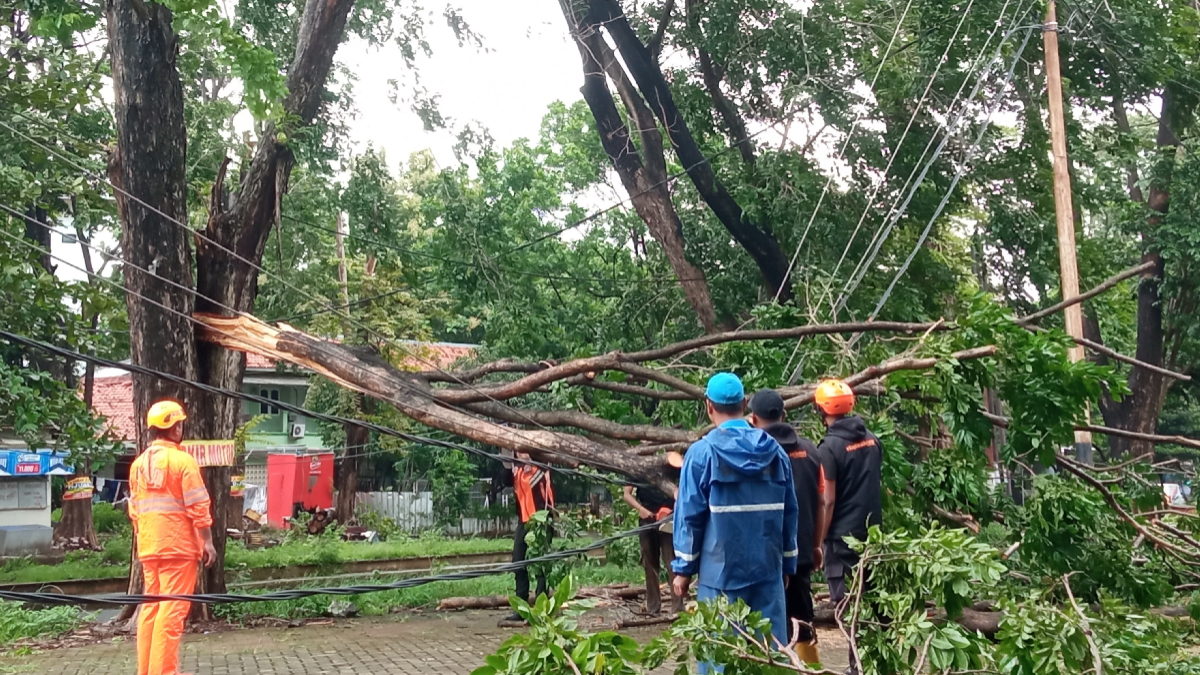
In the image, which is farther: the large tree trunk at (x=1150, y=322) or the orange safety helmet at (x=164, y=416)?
the large tree trunk at (x=1150, y=322)

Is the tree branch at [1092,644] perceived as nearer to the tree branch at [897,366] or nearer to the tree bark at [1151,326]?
the tree branch at [897,366]

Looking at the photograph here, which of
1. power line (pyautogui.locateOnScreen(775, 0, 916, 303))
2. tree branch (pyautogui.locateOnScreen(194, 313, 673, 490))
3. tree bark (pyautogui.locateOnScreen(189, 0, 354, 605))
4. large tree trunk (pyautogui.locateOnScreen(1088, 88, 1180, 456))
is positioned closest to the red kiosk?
tree bark (pyautogui.locateOnScreen(189, 0, 354, 605))

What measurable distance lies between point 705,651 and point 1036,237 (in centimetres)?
1084

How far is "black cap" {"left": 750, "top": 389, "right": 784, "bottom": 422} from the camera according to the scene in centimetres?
504

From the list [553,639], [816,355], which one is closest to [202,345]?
[816,355]

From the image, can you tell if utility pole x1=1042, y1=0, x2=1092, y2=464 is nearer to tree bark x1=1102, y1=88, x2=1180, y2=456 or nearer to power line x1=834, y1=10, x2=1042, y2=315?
power line x1=834, y1=10, x2=1042, y2=315

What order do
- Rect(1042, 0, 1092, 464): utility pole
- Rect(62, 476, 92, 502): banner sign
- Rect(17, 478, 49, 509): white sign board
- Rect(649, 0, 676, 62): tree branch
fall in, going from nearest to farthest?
Rect(1042, 0, 1092, 464): utility pole
Rect(649, 0, 676, 62): tree branch
Rect(17, 478, 49, 509): white sign board
Rect(62, 476, 92, 502): banner sign

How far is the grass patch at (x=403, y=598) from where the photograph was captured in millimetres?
10195

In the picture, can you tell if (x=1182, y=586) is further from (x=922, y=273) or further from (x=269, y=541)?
(x=269, y=541)

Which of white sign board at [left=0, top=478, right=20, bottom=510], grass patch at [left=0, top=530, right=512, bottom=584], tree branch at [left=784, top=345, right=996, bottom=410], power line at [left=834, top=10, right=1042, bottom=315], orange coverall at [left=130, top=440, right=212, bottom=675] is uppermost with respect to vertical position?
power line at [left=834, top=10, right=1042, bottom=315]

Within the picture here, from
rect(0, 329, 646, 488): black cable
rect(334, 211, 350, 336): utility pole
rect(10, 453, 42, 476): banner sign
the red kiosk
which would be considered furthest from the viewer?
the red kiosk

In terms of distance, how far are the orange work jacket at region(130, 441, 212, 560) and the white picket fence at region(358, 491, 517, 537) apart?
843 inches

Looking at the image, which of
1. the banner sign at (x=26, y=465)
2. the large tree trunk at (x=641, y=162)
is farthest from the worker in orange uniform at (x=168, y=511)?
the banner sign at (x=26, y=465)

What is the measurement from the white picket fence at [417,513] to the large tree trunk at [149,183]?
18.3 meters
